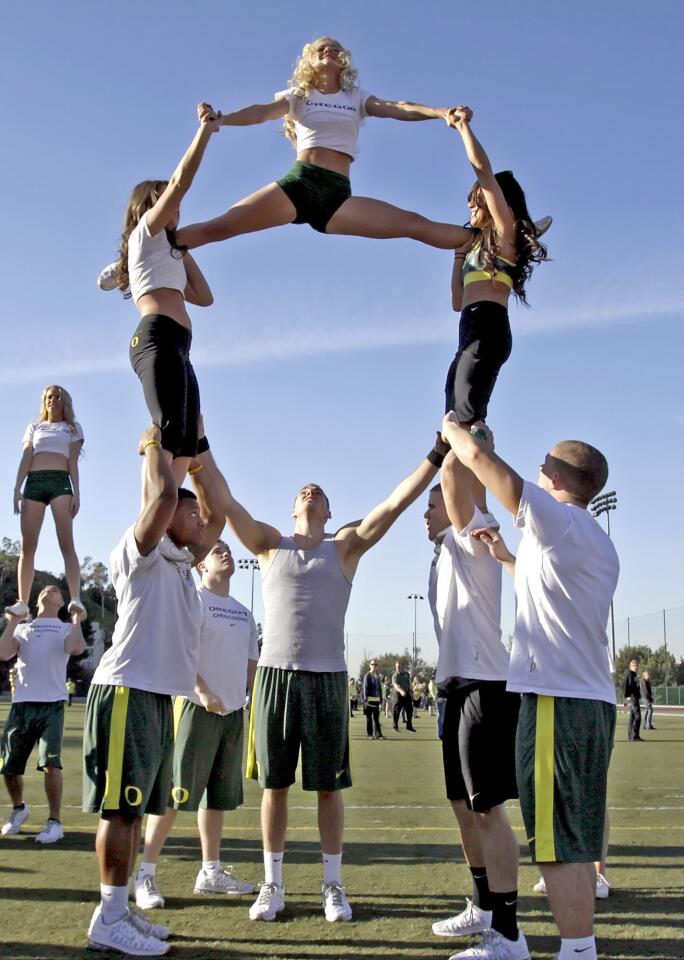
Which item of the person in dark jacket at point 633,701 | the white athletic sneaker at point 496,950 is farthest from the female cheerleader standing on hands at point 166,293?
the person in dark jacket at point 633,701

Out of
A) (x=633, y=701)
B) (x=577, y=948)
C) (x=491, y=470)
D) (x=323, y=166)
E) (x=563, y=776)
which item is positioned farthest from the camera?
(x=633, y=701)

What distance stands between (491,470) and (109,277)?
9.26ft

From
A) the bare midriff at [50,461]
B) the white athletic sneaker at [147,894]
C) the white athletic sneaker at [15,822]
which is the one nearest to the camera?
the white athletic sneaker at [147,894]

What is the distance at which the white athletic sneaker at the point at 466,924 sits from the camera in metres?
5.65

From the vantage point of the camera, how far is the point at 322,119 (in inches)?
233

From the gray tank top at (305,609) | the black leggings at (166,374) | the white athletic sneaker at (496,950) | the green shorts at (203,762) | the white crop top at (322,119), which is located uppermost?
the white crop top at (322,119)

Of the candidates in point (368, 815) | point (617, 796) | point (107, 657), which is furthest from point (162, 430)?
point (617, 796)

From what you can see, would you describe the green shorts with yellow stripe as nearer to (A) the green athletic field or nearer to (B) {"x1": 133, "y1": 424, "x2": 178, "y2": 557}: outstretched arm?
(A) the green athletic field

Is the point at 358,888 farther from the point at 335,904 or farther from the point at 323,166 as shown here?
the point at 323,166

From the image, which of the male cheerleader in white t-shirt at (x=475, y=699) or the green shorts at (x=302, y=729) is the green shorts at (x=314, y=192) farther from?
the green shorts at (x=302, y=729)

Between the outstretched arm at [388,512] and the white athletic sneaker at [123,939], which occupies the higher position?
the outstretched arm at [388,512]

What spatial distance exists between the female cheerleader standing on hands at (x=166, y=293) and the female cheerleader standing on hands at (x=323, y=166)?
0.15 meters

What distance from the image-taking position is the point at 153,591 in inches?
216

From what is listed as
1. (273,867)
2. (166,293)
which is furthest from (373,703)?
(166,293)
